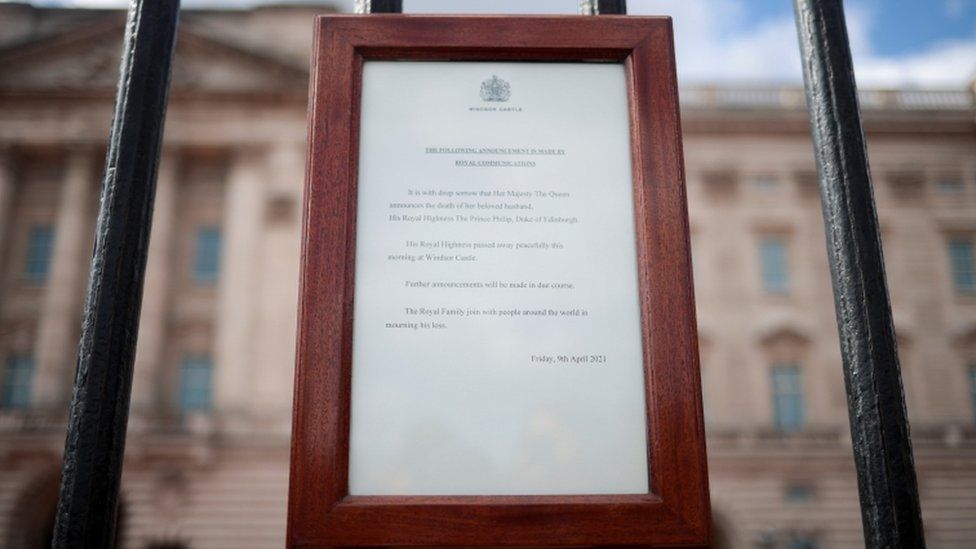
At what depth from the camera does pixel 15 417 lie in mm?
23594

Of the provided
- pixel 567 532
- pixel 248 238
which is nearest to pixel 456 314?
pixel 567 532

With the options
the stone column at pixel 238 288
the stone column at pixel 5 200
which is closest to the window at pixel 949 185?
the stone column at pixel 238 288

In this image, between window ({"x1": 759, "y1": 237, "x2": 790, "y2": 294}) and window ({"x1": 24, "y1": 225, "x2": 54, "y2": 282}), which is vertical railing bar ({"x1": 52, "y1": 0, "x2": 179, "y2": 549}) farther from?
window ({"x1": 24, "y1": 225, "x2": 54, "y2": 282})

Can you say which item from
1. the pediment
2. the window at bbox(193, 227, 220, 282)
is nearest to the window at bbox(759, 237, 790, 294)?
the pediment

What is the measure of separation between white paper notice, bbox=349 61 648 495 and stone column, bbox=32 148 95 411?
25210 mm

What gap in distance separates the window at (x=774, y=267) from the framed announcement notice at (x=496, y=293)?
2665 cm

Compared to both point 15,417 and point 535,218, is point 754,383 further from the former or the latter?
point 535,218

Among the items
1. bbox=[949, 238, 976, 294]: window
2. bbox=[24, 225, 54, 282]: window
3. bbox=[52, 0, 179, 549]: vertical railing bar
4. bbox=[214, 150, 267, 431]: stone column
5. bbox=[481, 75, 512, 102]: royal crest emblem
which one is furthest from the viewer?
bbox=[949, 238, 976, 294]: window

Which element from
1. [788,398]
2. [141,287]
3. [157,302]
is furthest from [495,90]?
[788,398]

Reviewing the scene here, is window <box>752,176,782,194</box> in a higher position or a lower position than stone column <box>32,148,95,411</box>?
higher

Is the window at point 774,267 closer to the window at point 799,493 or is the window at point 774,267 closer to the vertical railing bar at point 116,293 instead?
the window at point 799,493

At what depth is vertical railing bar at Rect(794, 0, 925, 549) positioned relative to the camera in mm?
1229

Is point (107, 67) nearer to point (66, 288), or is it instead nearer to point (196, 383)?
point (66, 288)

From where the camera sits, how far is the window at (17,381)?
79.7 feet
